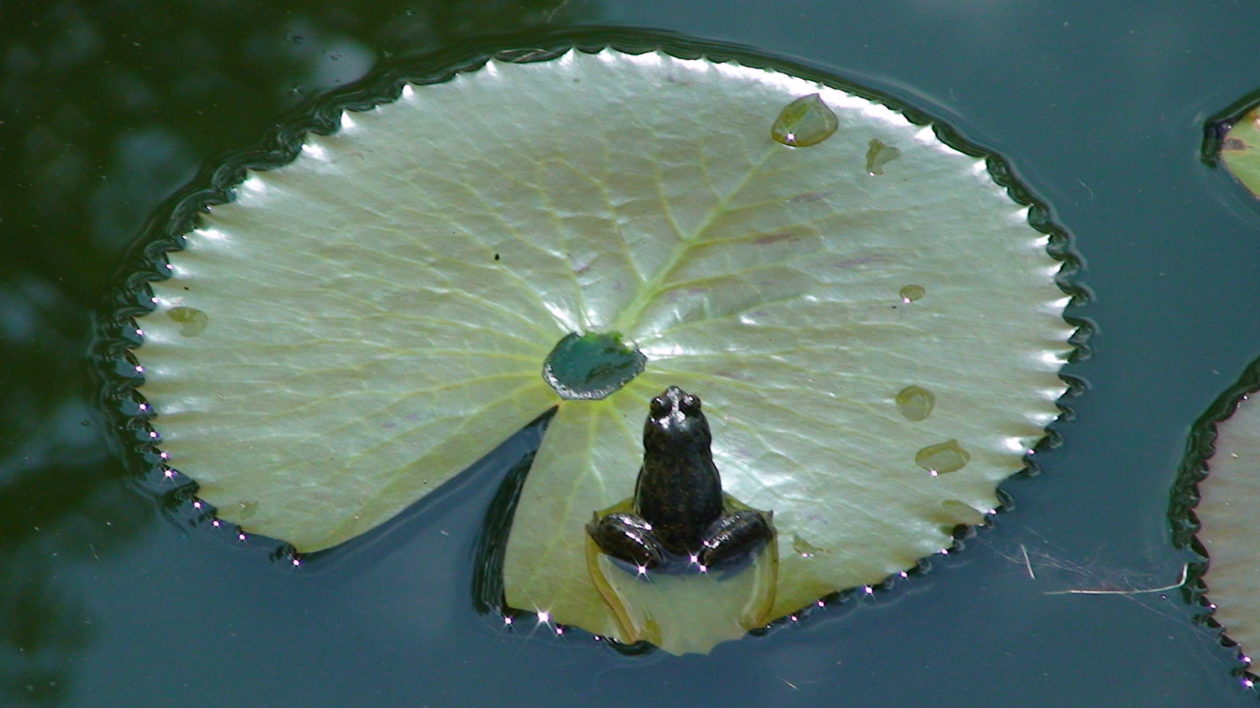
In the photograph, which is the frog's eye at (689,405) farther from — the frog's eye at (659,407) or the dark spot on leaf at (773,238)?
the dark spot on leaf at (773,238)

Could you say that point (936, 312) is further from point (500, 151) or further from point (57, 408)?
point (57, 408)

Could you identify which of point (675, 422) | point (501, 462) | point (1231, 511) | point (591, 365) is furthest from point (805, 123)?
point (1231, 511)

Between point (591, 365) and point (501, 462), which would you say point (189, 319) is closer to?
point (501, 462)

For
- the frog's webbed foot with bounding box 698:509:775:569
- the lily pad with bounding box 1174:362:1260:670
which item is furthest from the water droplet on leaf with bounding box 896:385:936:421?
the lily pad with bounding box 1174:362:1260:670

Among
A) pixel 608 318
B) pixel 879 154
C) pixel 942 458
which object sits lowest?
pixel 942 458

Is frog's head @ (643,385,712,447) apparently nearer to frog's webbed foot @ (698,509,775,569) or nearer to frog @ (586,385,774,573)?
frog @ (586,385,774,573)

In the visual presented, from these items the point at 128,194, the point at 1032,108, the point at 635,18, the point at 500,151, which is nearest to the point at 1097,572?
the point at 1032,108
